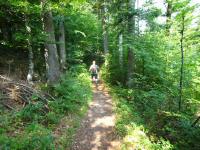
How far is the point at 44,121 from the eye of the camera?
28.4 ft

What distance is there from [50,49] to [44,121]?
4153 mm

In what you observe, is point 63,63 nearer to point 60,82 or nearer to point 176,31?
point 60,82

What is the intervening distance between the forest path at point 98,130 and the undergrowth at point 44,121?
0.31 metres

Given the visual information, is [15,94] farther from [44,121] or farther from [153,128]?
[153,128]

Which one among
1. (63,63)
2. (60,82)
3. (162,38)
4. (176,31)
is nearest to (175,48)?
(162,38)

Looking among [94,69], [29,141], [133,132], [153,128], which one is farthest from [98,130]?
[94,69]

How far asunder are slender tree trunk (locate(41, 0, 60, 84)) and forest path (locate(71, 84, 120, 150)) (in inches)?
95.4

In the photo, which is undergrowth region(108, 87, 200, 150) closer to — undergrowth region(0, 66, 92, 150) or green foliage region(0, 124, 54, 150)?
undergrowth region(0, 66, 92, 150)

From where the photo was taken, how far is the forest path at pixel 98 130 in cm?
798

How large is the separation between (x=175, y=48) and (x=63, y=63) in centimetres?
898

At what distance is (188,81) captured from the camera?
10516 millimetres

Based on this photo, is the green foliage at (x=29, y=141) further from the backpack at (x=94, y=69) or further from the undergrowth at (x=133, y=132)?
the backpack at (x=94, y=69)

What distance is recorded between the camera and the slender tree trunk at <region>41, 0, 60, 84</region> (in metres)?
11.2

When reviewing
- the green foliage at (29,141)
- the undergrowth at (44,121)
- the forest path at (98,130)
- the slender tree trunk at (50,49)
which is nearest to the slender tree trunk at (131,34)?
the forest path at (98,130)
